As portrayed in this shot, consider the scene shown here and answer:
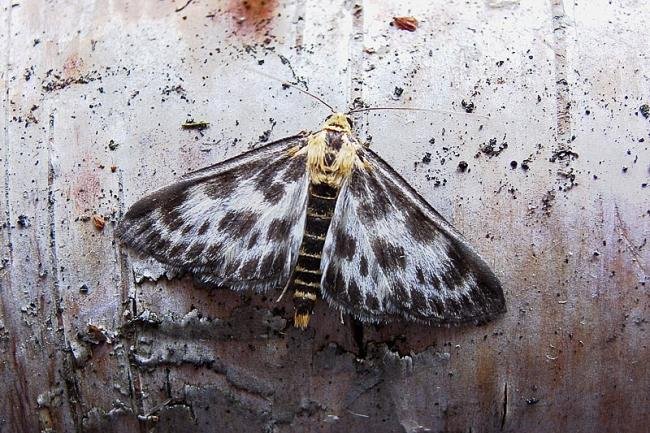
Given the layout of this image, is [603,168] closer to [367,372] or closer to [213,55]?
[367,372]

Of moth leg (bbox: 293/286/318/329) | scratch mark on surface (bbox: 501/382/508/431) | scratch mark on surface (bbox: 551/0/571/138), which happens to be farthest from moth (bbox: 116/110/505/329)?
scratch mark on surface (bbox: 551/0/571/138)

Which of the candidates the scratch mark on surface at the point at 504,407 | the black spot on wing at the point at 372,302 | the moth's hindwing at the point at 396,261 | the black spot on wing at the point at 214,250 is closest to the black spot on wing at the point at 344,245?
the moth's hindwing at the point at 396,261

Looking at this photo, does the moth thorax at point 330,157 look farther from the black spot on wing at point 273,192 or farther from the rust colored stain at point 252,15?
the rust colored stain at point 252,15

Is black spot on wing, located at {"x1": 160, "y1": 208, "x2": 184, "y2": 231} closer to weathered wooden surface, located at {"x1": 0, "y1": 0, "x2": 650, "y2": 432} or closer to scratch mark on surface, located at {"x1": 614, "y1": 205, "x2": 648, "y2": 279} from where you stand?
weathered wooden surface, located at {"x1": 0, "y1": 0, "x2": 650, "y2": 432}

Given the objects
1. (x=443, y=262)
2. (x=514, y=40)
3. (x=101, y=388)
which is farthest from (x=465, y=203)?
(x=101, y=388)

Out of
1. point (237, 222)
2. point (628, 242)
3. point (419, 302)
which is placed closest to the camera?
point (628, 242)

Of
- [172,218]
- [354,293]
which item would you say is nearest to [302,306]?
[354,293]

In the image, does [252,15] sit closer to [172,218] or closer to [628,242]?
[172,218]
